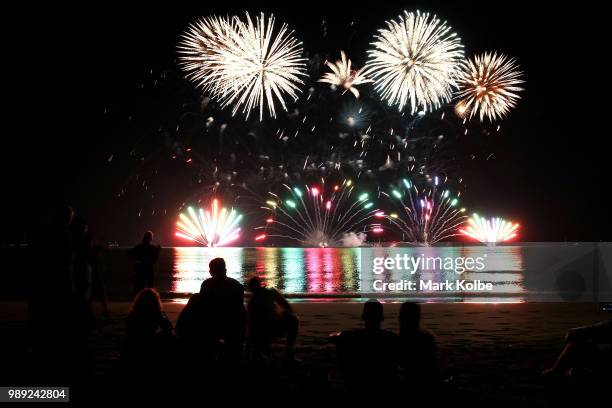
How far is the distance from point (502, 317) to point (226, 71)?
2187 centimetres

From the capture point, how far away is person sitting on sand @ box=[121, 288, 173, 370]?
25.1ft

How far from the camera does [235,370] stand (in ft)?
30.6

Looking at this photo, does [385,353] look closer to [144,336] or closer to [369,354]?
[369,354]

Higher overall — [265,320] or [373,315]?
[373,315]

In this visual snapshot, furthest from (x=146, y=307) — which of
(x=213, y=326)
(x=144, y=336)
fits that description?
(x=213, y=326)

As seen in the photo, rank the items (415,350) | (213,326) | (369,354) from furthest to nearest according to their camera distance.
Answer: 1. (213,326)
2. (415,350)
3. (369,354)

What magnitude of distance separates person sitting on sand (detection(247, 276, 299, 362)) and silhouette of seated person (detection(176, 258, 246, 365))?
0.58m

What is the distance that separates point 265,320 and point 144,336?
2691mm

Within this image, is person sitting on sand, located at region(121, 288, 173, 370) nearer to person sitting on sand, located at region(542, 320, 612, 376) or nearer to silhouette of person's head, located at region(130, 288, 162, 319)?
silhouette of person's head, located at region(130, 288, 162, 319)

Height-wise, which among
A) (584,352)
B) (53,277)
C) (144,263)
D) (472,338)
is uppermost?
(144,263)

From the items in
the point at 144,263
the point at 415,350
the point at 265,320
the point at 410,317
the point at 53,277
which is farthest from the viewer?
the point at 144,263

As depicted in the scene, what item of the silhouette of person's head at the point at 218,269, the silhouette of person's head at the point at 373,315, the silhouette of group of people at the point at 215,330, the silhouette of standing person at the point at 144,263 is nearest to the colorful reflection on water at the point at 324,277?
the silhouette of standing person at the point at 144,263

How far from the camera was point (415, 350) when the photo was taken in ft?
23.5

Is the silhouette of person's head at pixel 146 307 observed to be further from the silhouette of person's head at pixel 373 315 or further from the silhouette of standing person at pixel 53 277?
the silhouette of person's head at pixel 373 315
